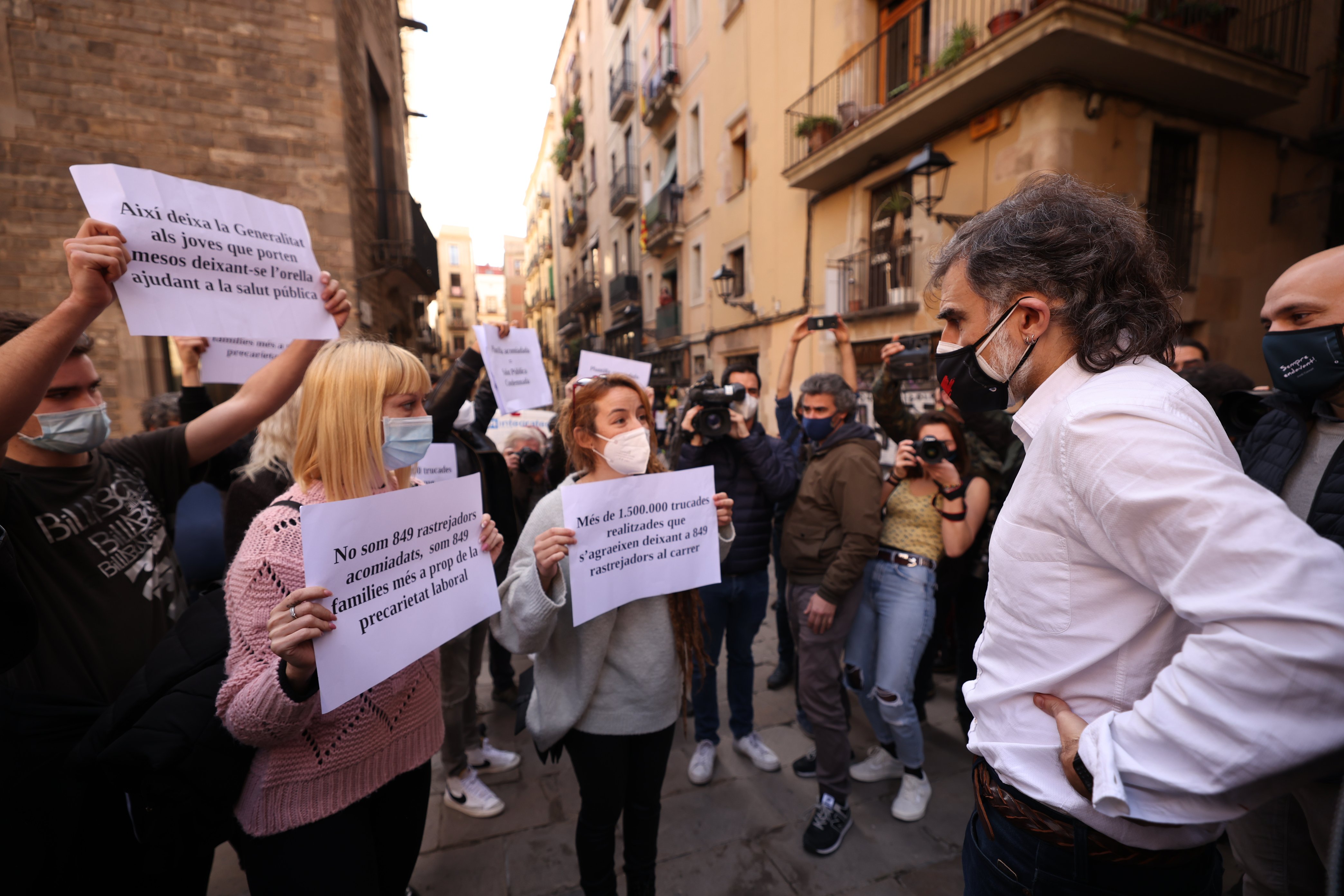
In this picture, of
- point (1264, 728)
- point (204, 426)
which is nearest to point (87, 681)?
point (204, 426)

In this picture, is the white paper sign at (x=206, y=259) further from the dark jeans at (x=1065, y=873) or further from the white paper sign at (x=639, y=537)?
the dark jeans at (x=1065, y=873)

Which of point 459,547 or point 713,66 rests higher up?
point 713,66

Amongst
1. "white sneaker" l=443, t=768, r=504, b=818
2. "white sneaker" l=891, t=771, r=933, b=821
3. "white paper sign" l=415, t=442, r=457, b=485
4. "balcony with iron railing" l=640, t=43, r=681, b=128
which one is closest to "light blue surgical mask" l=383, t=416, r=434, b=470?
"white paper sign" l=415, t=442, r=457, b=485

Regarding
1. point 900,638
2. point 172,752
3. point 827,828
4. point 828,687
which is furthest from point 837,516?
point 172,752

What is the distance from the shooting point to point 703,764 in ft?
9.50

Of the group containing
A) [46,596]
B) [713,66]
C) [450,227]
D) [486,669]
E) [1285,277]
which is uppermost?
[450,227]

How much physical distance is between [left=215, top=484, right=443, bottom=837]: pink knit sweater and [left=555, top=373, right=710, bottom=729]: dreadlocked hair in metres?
0.88

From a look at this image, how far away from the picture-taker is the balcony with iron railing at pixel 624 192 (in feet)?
63.6

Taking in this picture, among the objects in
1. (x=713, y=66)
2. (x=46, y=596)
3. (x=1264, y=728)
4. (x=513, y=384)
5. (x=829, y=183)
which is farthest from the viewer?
(x=713, y=66)

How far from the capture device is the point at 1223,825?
0.95m

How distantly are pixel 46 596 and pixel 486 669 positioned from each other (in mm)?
3161

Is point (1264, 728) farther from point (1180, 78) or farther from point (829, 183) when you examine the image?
point (829, 183)

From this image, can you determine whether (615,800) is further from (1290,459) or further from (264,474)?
(1290,459)

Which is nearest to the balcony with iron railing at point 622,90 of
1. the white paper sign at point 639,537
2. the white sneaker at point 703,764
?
the white paper sign at point 639,537
